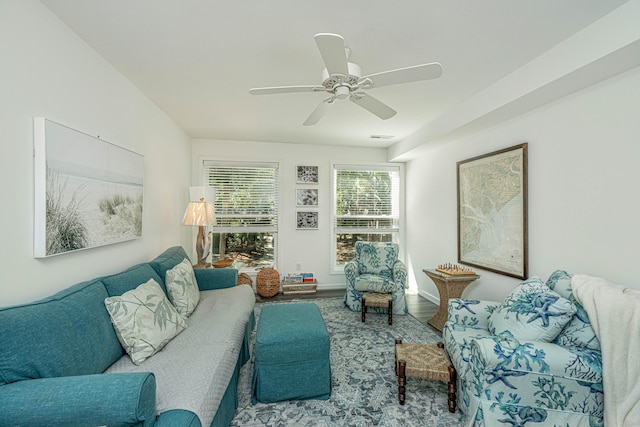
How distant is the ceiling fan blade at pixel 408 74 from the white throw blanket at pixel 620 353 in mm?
1578

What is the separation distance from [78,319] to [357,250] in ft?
10.6

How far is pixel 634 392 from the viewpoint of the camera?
1344 mm

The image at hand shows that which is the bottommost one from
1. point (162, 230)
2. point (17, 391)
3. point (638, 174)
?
point (17, 391)

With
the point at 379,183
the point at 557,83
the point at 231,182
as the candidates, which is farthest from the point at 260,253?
the point at 557,83

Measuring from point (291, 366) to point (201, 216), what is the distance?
2.11m

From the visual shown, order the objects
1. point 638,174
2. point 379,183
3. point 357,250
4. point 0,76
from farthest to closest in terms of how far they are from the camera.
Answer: point 379,183 → point 357,250 → point 638,174 → point 0,76

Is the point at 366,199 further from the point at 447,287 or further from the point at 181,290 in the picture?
the point at 181,290

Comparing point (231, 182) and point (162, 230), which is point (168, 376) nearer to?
point (162, 230)

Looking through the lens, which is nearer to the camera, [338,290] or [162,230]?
[162,230]

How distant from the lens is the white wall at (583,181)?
6.07ft

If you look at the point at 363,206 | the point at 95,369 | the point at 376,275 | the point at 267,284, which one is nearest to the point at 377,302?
the point at 376,275

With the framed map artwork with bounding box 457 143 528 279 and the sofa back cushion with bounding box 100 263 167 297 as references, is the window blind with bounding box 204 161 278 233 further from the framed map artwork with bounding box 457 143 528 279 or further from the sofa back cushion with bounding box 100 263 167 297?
the framed map artwork with bounding box 457 143 528 279

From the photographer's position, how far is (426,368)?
191cm

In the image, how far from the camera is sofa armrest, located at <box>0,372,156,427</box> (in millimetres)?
982
